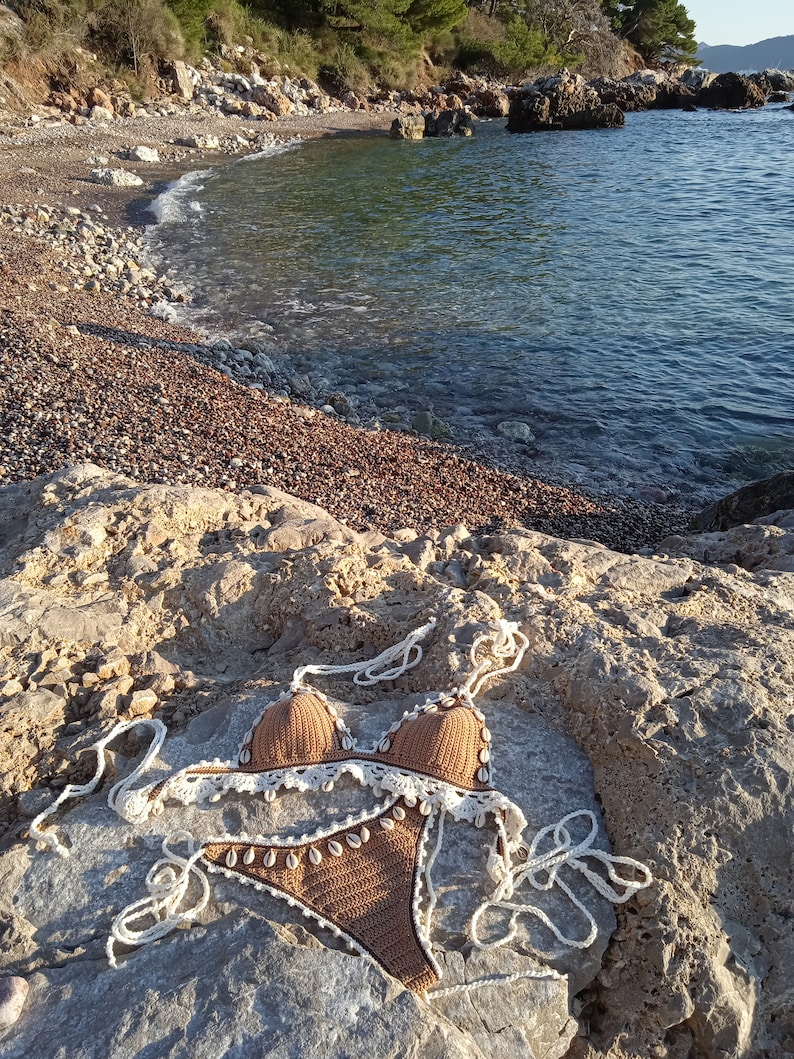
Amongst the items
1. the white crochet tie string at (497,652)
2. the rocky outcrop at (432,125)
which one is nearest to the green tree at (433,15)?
the rocky outcrop at (432,125)

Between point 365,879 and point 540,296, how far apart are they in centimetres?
1245

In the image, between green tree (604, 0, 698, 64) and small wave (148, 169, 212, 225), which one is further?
green tree (604, 0, 698, 64)

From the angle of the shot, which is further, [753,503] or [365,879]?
[753,503]

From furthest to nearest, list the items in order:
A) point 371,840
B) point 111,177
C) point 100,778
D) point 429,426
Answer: point 111,177
point 429,426
point 100,778
point 371,840

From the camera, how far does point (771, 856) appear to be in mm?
2152

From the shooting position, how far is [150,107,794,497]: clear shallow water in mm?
8945

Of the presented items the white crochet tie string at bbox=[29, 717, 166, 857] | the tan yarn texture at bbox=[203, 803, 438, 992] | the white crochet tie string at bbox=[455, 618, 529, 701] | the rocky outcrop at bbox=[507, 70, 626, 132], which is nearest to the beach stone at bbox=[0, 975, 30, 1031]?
the white crochet tie string at bbox=[29, 717, 166, 857]

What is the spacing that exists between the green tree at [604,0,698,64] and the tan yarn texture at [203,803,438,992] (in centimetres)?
7355

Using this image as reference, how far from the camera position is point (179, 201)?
18.4 meters

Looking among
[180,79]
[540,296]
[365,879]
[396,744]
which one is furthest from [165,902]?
[180,79]

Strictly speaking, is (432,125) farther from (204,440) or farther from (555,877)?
(555,877)

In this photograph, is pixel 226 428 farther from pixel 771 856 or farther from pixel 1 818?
pixel 771 856

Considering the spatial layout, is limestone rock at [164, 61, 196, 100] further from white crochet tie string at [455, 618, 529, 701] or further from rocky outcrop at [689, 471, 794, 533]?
white crochet tie string at [455, 618, 529, 701]

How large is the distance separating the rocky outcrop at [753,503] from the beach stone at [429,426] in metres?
3.28
